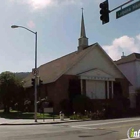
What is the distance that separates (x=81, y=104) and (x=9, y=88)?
1007 cm

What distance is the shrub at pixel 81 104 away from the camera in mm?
36500

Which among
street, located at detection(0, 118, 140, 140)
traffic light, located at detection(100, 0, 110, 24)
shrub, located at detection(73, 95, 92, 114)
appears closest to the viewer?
street, located at detection(0, 118, 140, 140)

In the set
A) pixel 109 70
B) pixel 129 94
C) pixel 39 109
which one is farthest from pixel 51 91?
pixel 129 94

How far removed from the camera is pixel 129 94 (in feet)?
158

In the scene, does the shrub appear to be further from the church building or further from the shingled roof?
the shingled roof

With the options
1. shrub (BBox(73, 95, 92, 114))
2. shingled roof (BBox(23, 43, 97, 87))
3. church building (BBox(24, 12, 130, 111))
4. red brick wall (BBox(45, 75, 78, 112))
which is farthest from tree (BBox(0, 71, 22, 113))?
shrub (BBox(73, 95, 92, 114))

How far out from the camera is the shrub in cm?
3650

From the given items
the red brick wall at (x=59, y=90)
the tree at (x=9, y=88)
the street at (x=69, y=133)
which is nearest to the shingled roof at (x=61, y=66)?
the red brick wall at (x=59, y=90)

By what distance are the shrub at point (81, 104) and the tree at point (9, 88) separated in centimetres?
843

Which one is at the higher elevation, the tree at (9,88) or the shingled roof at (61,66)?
the shingled roof at (61,66)

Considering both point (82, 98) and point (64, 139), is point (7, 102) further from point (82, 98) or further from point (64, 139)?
point (64, 139)

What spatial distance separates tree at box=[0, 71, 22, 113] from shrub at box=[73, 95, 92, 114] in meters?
8.43

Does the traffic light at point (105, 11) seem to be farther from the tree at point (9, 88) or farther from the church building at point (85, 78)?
the tree at point (9, 88)

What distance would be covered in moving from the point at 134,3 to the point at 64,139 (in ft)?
25.1
